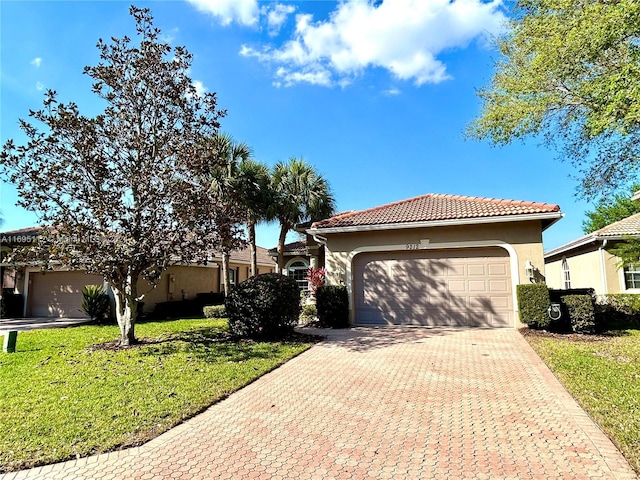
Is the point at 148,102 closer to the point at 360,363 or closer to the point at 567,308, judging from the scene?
the point at 360,363

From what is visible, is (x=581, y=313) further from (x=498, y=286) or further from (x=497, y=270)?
(x=497, y=270)

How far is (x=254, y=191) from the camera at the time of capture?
1767 cm

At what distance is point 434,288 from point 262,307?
6.01 m

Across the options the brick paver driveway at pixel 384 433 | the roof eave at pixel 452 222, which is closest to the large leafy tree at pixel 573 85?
the roof eave at pixel 452 222

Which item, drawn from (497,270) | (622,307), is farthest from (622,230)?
(497,270)

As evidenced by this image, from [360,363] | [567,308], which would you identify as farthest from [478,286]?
[360,363]

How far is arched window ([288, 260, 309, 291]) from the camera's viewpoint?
66.6 feet

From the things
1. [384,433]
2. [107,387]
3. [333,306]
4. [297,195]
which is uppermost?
[297,195]

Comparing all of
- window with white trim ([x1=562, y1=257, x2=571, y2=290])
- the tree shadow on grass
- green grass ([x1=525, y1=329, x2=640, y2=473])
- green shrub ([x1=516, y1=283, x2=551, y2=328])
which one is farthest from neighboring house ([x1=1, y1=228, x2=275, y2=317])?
window with white trim ([x1=562, y1=257, x2=571, y2=290])

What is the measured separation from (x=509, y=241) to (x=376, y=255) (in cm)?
434

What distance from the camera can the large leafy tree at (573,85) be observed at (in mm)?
8703

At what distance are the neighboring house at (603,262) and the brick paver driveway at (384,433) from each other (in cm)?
992

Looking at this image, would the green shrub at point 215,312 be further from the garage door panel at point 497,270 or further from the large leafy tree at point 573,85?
the large leafy tree at point 573,85

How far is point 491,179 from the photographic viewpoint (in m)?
18.8
